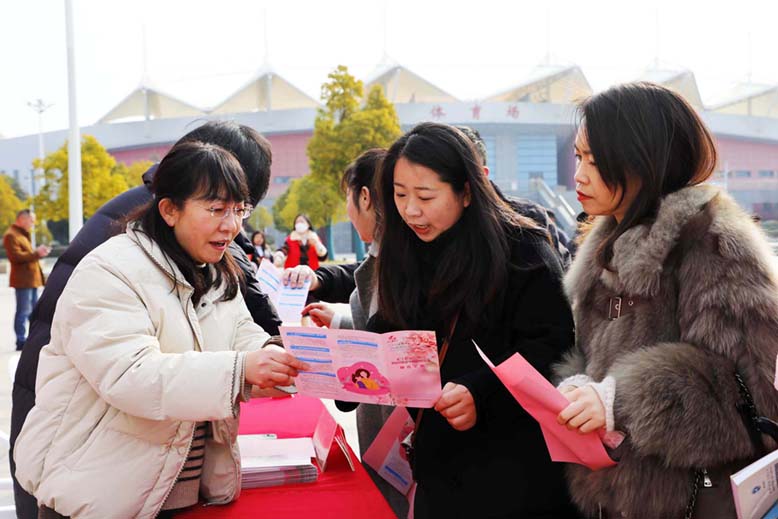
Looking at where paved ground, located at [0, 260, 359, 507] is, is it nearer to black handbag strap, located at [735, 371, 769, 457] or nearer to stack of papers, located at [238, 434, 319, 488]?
stack of papers, located at [238, 434, 319, 488]

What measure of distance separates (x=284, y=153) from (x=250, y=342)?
4371 cm

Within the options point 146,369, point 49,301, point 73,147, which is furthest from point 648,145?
point 73,147

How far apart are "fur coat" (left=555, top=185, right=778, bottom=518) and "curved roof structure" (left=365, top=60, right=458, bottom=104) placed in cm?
4554

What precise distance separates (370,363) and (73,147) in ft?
40.0

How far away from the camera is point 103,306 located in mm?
1387

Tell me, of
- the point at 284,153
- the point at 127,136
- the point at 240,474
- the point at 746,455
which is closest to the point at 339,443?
the point at 240,474

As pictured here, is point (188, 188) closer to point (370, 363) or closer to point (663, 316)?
point (370, 363)

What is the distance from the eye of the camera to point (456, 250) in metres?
1.69

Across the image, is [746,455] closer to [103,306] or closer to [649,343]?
[649,343]

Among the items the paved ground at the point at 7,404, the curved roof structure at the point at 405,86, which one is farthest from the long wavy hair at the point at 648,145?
the curved roof structure at the point at 405,86

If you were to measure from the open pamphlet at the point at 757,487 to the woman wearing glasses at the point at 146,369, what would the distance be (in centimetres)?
81

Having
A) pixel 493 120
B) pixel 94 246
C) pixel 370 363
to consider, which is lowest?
pixel 370 363

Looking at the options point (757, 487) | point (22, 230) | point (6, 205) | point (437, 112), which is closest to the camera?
point (757, 487)

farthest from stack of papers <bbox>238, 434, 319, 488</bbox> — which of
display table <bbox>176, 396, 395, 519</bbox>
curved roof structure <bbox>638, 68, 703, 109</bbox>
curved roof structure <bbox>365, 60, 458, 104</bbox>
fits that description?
curved roof structure <bbox>638, 68, 703, 109</bbox>
